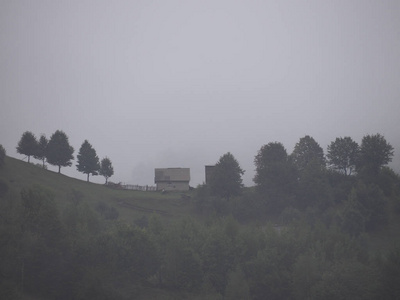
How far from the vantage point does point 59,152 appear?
96438 mm

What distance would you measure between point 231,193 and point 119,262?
44.6 metres

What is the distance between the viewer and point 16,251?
1615 inches

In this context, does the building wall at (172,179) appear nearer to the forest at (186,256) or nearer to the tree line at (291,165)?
the tree line at (291,165)

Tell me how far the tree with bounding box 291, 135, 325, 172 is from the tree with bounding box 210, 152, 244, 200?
781 inches

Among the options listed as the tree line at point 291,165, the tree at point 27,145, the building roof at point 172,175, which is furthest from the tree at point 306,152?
the tree at point 27,145

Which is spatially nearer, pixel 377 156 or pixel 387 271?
pixel 387 271

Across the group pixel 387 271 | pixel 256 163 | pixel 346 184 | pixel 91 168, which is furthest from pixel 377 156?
pixel 91 168

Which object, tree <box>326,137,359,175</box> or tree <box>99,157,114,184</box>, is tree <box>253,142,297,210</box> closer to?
tree <box>326,137,359,175</box>

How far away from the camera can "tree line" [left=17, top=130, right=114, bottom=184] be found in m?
95.8

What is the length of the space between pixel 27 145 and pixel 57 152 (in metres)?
8.34

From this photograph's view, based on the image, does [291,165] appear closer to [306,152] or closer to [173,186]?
[306,152]

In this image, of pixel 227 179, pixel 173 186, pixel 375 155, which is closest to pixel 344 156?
pixel 375 155

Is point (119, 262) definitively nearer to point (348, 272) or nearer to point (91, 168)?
point (348, 272)

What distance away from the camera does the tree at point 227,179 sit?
8756 cm
